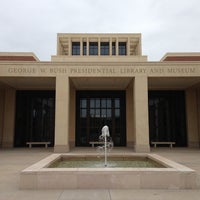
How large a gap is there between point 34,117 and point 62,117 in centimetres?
617

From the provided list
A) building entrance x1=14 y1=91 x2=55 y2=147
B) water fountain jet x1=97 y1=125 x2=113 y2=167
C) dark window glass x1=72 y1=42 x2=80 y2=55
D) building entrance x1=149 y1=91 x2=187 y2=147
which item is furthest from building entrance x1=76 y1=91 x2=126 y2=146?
dark window glass x1=72 y1=42 x2=80 y2=55

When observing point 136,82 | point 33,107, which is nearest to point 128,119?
point 136,82

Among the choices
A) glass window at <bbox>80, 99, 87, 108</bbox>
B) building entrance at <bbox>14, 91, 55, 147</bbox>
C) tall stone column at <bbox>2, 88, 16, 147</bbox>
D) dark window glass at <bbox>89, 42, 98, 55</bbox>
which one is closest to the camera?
tall stone column at <bbox>2, 88, 16, 147</bbox>

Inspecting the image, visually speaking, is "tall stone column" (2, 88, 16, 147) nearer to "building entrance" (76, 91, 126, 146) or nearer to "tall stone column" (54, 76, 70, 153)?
"building entrance" (76, 91, 126, 146)

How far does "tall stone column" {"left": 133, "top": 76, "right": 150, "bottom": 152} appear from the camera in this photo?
615 inches

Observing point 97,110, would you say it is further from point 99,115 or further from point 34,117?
point 34,117

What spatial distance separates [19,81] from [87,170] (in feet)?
42.3

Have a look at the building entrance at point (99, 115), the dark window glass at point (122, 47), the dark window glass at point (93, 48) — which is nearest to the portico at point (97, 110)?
the building entrance at point (99, 115)

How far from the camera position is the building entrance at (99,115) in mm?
20375

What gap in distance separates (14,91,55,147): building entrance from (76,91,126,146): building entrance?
Answer: 2.54 metres

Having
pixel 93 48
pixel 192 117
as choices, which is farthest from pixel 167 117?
pixel 93 48

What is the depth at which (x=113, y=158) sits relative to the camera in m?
10.7

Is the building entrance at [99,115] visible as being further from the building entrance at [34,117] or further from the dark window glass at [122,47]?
the dark window glass at [122,47]
